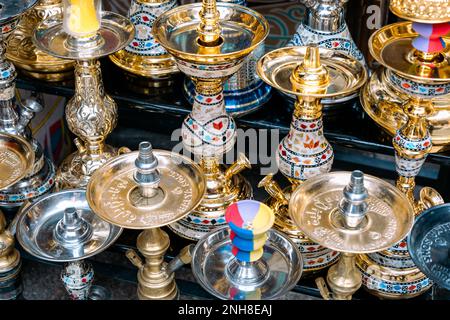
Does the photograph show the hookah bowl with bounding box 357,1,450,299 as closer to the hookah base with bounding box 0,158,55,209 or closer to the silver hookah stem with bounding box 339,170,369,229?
the silver hookah stem with bounding box 339,170,369,229

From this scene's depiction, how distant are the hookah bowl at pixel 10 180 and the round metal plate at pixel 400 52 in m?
0.76

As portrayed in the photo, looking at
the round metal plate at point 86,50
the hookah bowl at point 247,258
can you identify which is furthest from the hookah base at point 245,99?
the hookah bowl at point 247,258

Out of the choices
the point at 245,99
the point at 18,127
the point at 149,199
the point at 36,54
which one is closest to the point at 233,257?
the point at 149,199

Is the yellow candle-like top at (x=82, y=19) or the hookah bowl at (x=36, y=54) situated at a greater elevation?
the yellow candle-like top at (x=82, y=19)

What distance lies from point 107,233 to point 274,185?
362mm

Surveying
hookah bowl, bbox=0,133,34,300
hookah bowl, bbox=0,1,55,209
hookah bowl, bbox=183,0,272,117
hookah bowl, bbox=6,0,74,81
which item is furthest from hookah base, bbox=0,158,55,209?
hookah bowl, bbox=183,0,272,117

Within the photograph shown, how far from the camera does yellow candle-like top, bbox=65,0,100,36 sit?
1622 mm

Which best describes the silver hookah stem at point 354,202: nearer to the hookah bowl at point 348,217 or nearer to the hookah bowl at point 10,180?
the hookah bowl at point 348,217

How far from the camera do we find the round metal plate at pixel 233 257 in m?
1.44

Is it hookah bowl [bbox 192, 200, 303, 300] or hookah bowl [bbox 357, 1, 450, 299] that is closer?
hookah bowl [bbox 192, 200, 303, 300]

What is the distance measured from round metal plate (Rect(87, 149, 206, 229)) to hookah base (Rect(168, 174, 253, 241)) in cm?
12

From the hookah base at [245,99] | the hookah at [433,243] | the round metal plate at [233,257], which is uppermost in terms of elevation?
the hookah base at [245,99]

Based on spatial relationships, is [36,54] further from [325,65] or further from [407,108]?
[407,108]

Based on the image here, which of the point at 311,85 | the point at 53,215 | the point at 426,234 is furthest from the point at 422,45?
the point at 53,215
